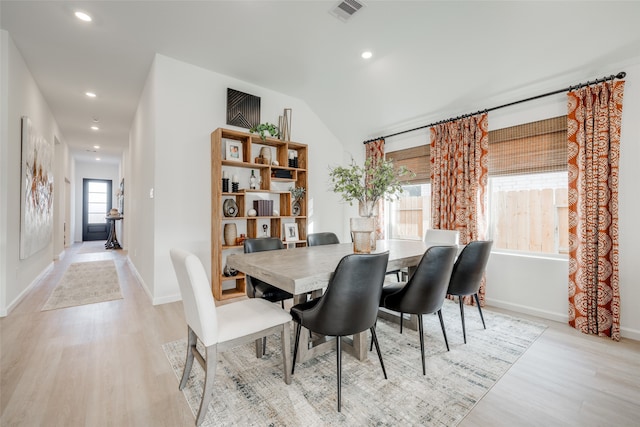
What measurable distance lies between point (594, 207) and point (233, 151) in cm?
395

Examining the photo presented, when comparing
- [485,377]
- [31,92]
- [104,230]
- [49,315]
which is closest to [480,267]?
[485,377]

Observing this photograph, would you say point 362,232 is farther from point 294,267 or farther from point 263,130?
point 263,130

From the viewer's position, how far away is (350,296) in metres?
1.61

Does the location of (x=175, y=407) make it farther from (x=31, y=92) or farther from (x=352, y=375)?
(x=31, y=92)

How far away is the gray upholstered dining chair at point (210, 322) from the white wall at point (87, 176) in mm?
11069

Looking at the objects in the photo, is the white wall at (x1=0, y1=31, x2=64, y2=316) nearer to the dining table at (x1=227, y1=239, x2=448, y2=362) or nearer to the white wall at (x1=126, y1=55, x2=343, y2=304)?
the white wall at (x1=126, y1=55, x2=343, y2=304)

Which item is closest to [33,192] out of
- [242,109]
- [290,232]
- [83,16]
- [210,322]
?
[83,16]

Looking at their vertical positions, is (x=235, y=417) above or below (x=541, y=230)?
below

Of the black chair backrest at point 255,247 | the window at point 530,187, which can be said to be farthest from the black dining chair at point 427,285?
the window at point 530,187

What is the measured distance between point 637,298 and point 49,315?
224 inches

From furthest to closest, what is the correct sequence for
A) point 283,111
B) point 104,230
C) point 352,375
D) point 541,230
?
point 104,230
point 283,111
point 541,230
point 352,375

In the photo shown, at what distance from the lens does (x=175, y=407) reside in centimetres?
162

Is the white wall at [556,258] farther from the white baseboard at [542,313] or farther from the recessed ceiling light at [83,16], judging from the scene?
the recessed ceiling light at [83,16]

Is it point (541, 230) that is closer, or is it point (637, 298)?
point (637, 298)
